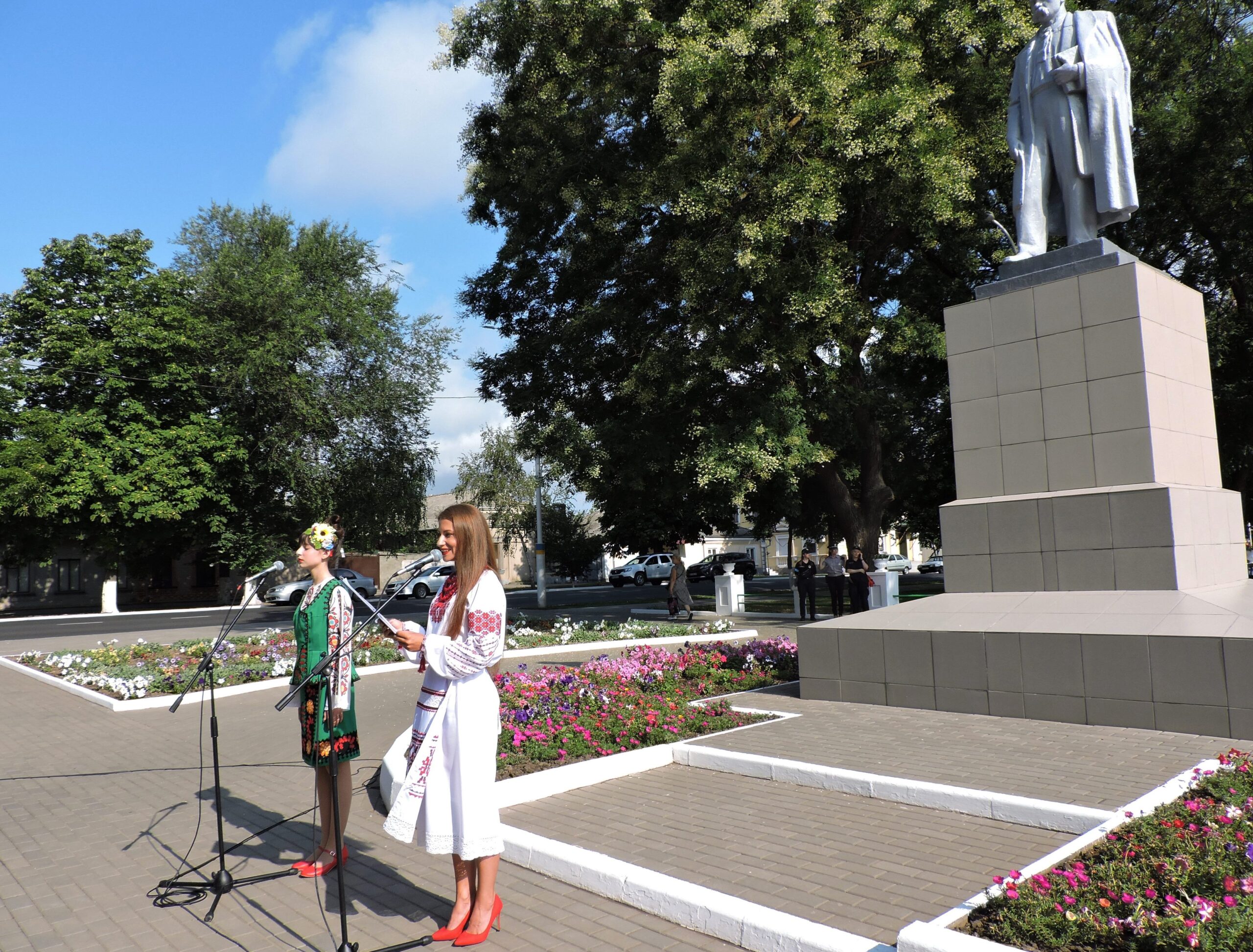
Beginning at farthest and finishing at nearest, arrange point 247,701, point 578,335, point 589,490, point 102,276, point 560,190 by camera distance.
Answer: point 102,276, point 589,490, point 578,335, point 560,190, point 247,701

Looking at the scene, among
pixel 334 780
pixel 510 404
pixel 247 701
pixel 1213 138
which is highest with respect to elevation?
pixel 1213 138

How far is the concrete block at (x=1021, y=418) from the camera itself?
31.5 ft

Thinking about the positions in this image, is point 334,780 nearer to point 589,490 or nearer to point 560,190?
point 560,190

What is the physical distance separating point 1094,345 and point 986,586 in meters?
2.70

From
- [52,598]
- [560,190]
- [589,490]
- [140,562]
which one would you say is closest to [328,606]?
[560,190]

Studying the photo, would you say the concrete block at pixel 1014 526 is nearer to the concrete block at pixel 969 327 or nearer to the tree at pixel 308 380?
the concrete block at pixel 969 327

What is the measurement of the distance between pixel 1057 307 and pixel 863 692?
14.8ft

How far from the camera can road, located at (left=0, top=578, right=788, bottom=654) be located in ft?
70.5

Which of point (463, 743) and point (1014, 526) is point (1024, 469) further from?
point (463, 743)

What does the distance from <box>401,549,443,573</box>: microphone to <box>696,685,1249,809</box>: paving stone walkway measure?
376 centimetres

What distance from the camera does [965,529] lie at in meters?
9.84

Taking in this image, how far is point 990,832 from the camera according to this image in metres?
5.09

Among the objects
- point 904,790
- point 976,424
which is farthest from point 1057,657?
point 976,424

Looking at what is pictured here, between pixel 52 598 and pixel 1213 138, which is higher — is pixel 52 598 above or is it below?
below
